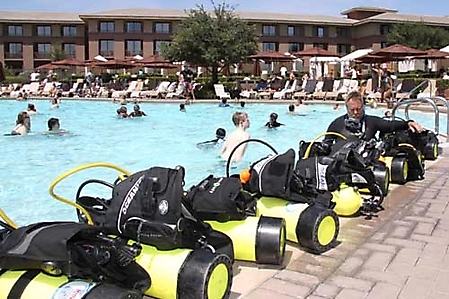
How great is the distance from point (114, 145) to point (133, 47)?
139ft

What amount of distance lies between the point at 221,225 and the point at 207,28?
2498cm

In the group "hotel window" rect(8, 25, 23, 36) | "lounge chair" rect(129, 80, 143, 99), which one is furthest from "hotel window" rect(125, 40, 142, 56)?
"lounge chair" rect(129, 80, 143, 99)

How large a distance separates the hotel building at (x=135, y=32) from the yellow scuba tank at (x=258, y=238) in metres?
49.5

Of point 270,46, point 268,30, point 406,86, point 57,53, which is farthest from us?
point 268,30

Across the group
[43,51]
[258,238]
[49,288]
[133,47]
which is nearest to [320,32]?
[133,47]

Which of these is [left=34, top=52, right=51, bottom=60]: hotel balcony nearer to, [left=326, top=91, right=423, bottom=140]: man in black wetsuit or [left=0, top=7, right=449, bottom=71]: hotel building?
[left=0, top=7, right=449, bottom=71]: hotel building

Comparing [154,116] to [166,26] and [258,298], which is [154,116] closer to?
[258,298]

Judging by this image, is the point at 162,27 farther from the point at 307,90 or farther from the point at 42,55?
the point at 307,90

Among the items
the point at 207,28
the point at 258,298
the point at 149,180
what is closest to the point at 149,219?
the point at 149,180

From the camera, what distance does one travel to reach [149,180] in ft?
8.66

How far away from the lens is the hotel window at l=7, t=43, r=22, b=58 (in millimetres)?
55781

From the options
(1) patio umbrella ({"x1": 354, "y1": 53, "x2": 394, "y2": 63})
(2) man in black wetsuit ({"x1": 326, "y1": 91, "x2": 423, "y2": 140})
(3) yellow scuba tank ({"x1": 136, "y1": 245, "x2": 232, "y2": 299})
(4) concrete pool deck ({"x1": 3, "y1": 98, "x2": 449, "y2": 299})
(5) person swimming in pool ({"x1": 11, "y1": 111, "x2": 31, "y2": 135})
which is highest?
(1) patio umbrella ({"x1": 354, "y1": 53, "x2": 394, "y2": 63})

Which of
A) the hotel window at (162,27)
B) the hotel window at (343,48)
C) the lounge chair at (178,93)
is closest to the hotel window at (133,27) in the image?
the hotel window at (162,27)

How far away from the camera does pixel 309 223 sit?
3.55 metres
